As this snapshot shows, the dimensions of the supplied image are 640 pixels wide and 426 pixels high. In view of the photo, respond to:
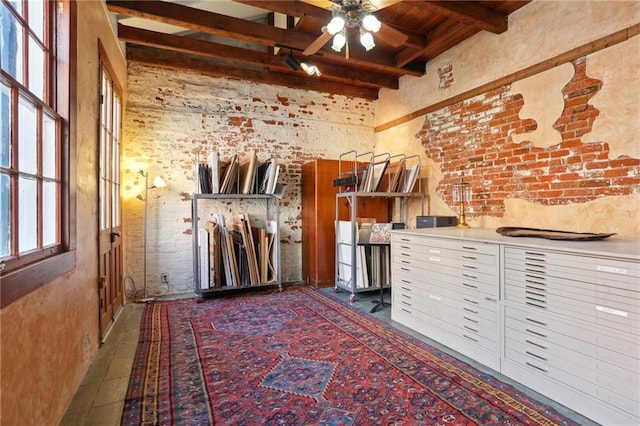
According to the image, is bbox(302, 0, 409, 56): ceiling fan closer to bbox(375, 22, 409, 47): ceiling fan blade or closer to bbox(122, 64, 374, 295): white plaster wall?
bbox(375, 22, 409, 47): ceiling fan blade

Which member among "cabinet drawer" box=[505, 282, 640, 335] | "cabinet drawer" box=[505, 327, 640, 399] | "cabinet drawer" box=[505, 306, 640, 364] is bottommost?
"cabinet drawer" box=[505, 327, 640, 399]

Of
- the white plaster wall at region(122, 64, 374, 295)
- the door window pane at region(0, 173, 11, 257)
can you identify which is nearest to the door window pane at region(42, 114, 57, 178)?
the door window pane at region(0, 173, 11, 257)

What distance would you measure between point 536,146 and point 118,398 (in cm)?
409

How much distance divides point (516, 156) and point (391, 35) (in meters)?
1.81

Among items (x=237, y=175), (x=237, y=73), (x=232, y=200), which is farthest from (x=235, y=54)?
(x=232, y=200)

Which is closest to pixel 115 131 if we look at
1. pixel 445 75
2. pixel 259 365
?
pixel 259 365

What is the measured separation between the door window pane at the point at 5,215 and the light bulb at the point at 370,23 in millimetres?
2556

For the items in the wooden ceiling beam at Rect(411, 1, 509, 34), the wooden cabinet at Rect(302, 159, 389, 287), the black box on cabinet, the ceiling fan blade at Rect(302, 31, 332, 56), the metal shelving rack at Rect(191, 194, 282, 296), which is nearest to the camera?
the ceiling fan blade at Rect(302, 31, 332, 56)

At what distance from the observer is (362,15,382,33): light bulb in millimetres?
2533

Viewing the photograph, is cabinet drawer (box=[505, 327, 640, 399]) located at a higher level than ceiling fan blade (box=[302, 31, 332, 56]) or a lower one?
lower

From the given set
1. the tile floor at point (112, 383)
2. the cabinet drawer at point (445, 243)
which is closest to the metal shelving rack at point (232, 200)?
the tile floor at point (112, 383)

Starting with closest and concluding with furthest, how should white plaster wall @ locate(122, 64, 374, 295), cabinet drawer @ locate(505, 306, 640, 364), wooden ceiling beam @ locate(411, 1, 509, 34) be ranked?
cabinet drawer @ locate(505, 306, 640, 364)
wooden ceiling beam @ locate(411, 1, 509, 34)
white plaster wall @ locate(122, 64, 374, 295)

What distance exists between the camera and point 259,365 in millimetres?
2396

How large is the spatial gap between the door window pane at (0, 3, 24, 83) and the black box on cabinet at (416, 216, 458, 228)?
146 inches
